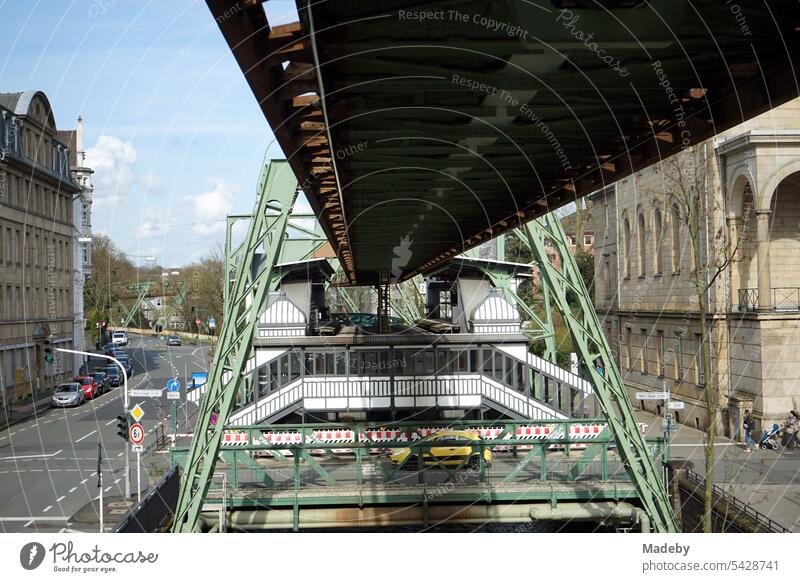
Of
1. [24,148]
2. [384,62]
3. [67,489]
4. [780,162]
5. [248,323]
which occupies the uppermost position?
[24,148]

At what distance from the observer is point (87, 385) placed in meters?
45.6

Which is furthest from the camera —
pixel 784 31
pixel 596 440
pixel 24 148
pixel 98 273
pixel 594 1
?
pixel 98 273

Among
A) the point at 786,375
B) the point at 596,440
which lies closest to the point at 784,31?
the point at 596,440

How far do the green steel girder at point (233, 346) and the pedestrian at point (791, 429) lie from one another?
1658 centimetres

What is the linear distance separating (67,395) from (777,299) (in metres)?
31.6

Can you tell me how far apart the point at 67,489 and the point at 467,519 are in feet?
46.9

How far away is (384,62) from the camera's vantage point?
5324 millimetres

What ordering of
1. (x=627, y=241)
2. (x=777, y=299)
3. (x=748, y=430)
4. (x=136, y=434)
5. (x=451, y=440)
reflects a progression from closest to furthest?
1. (x=451, y=440)
2. (x=136, y=434)
3. (x=748, y=430)
4. (x=777, y=299)
5. (x=627, y=241)

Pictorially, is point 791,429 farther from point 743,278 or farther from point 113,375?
point 113,375

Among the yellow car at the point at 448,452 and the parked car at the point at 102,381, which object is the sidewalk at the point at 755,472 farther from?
the parked car at the point at 102,381

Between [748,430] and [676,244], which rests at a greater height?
[676,244]

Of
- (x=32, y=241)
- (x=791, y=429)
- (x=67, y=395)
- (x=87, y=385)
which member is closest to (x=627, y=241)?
(x=791, y=429)

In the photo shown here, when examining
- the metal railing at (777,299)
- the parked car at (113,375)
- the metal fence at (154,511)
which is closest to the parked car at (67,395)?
the parked car at (113,375)

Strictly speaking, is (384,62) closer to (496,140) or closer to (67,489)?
(496,140)
